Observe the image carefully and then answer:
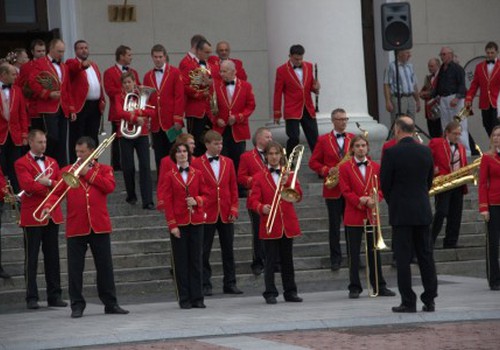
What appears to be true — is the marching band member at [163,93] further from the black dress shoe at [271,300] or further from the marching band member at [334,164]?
the black dress shoe at [271,300]

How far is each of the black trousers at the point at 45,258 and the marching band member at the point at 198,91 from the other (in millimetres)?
3764

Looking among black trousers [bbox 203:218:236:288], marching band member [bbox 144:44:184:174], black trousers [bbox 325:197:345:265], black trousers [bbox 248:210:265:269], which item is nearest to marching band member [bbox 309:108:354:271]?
black trousers [bbox 325:197:345:265]

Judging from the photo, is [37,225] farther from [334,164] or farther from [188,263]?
[334,164]

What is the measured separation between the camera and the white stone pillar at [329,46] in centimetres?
2248

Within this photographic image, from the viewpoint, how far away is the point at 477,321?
1408cm

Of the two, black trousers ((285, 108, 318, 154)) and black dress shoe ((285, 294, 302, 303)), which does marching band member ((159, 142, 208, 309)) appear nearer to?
black dress shoe ((285, 294, 302, 303))

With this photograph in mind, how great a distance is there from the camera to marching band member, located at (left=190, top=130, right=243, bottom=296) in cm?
1745

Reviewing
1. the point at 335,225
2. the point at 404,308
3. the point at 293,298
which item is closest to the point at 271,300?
the point at 293,298

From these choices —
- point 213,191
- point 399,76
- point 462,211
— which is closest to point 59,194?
point 213,191

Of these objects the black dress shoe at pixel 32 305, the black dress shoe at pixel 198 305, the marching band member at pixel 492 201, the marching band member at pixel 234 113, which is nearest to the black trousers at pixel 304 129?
the marching band member at pixel 234 113

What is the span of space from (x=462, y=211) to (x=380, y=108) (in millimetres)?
6544

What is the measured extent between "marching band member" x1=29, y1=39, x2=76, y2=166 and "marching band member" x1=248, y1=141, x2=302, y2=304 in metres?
4.05

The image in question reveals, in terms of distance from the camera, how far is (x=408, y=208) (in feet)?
48.5

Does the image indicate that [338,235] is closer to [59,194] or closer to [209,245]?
[209,245]
